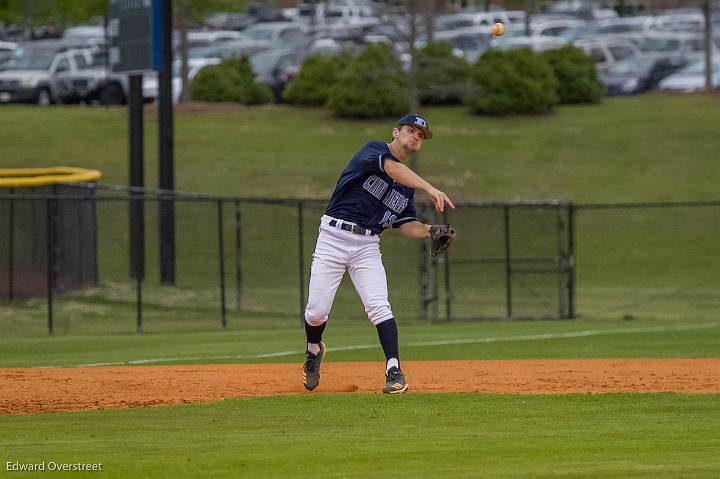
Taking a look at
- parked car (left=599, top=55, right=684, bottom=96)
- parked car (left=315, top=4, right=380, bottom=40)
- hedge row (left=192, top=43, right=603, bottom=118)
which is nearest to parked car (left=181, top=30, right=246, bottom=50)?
parked car (left=315, top=4, right=380, bottom=40)

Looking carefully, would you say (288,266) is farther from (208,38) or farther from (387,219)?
(208,38)

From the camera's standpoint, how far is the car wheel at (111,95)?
43.7 meters

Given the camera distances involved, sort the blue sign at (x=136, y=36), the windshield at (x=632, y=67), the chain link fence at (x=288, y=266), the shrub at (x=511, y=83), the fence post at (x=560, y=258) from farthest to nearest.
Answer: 1. the windshield at (x=632, y=67)
2. the shrub at (x=511, y=83)
3. the blue sign at (x=136, y=36)
4. the fence post at (x=560, y=258)
5. the chain link fence at (x=288, y=266)

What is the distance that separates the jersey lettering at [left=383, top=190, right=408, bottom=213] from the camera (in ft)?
31.9

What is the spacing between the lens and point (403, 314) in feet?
75.3

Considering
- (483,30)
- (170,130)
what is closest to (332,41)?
(483,30)

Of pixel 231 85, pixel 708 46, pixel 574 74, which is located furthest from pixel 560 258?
pixel 231 85

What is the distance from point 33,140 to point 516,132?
13491 millimetres

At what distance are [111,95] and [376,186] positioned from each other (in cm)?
3533

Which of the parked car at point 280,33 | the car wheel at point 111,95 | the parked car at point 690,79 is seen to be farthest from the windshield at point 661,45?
the car wheel at point 111,95

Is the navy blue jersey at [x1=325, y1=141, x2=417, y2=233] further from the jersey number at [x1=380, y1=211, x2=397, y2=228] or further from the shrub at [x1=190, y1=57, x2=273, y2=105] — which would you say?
the shrub at [x1=190, y1=57, x2=273, y2=105]

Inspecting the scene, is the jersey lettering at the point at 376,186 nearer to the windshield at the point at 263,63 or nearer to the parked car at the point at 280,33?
the windshield at the point at 263,63

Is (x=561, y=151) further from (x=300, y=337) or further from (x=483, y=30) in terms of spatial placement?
(x=300, y=337)

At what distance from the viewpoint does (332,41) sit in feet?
165
